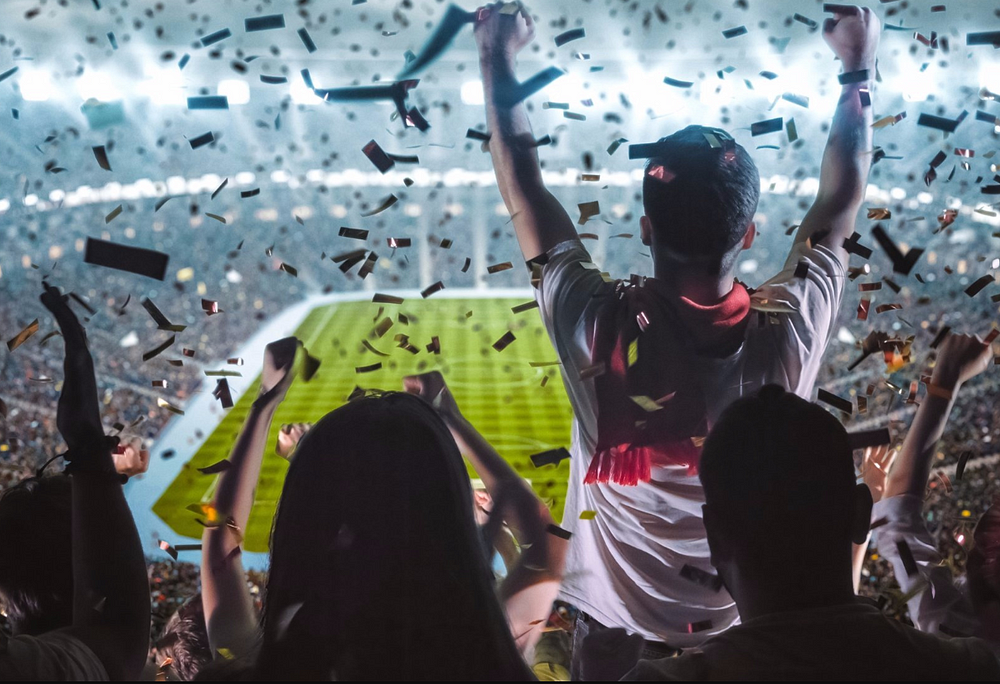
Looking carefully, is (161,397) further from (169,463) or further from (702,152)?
(702,152)

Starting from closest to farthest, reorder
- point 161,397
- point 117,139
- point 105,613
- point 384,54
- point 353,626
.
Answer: point 353,626 < point 105,613 < point 161,397 < point 384,54 < point 117,139

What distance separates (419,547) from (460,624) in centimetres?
9

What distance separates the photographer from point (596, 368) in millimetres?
1366

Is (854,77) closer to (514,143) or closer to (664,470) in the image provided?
(514,143)

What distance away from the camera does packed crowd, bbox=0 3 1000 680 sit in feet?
2.64

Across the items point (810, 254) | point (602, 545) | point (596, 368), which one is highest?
point (810, 254)

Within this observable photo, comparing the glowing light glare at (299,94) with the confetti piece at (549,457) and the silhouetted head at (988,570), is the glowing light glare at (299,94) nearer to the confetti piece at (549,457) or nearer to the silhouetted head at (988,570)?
the confetti piece at (549,457)

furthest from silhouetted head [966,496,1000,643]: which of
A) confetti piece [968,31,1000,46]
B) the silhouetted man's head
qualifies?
confetti piece [968,31,1000,46]

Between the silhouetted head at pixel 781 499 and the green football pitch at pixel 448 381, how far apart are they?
4.23 m

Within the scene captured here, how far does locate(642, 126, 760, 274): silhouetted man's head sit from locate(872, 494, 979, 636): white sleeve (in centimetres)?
57

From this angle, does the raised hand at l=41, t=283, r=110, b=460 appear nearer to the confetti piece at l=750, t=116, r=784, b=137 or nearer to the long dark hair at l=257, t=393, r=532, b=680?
the long dark hair at l=257, t=393, r=532, b=680

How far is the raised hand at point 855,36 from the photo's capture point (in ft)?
5.10

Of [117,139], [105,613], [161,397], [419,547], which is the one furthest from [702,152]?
[117,139]

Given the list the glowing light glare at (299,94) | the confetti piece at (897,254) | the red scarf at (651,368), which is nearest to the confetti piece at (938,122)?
the confetti piece at (897,254)
